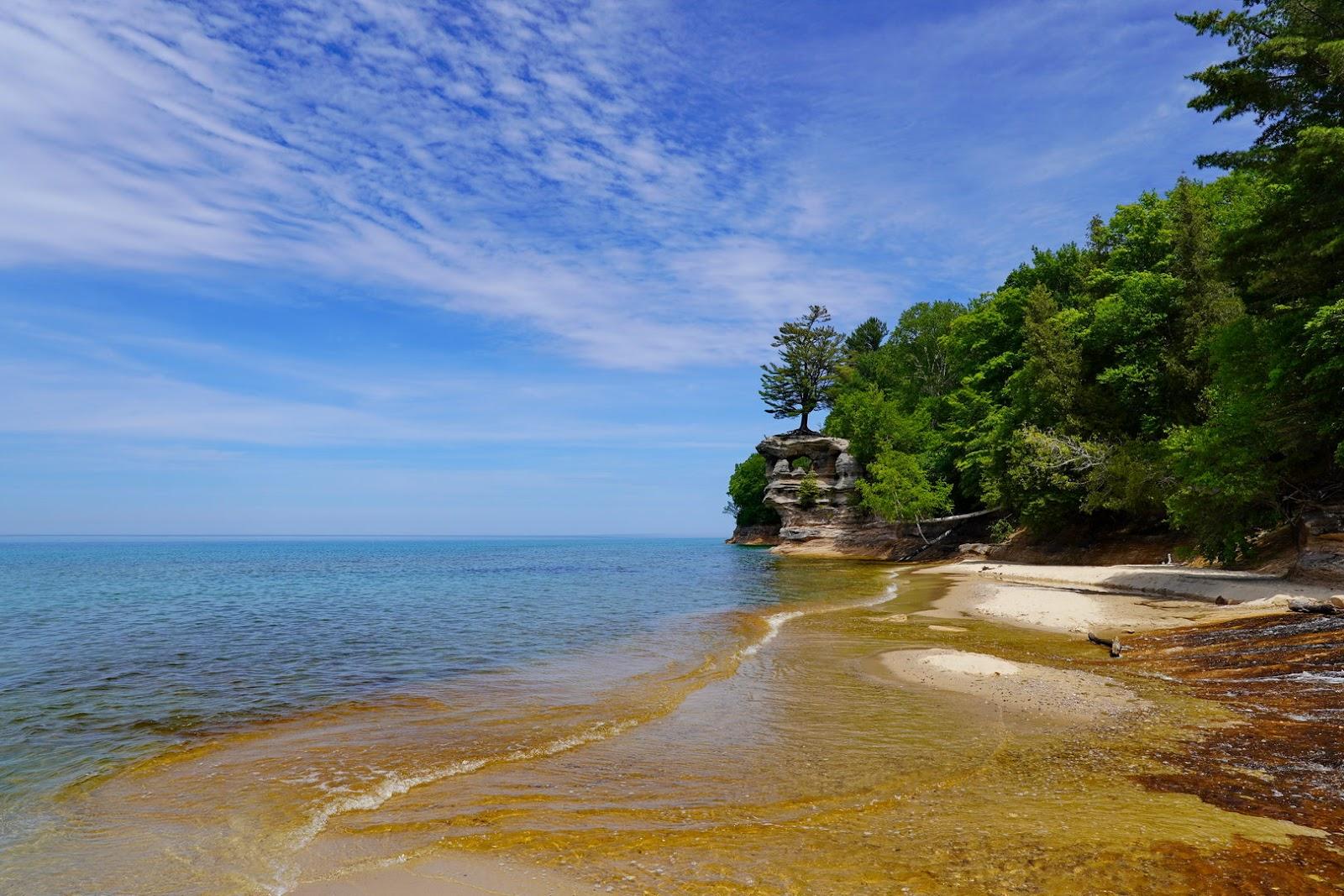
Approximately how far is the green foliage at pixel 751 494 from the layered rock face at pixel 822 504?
24.0 metres

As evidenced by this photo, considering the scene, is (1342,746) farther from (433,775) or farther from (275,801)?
(275,801)

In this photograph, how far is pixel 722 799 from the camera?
7.74 meters

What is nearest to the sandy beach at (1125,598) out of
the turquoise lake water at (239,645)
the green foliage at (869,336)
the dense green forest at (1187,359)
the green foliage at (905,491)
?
the dense green forest at (1187,359)

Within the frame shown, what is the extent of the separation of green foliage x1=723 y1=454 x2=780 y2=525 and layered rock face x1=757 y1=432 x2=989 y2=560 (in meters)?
A: 24.0

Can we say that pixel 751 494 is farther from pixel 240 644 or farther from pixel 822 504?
pixel 240 644

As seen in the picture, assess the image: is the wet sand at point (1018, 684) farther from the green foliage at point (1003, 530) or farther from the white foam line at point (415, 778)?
the green foliage at point (1003, 530)

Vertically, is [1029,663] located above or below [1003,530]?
below

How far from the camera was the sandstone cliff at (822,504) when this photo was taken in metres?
67.6

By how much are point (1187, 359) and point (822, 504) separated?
43.3m

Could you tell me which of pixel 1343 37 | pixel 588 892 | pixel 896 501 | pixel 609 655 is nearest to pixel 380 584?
pixel 609 655

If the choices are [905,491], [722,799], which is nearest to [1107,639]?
[722,799]

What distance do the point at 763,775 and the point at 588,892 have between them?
3.40 m

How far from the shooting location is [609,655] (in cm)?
1778

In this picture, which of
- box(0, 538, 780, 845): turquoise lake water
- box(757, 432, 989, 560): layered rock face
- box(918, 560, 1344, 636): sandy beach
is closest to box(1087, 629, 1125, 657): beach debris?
box(918, 560, 1344, 636): sandy beach
